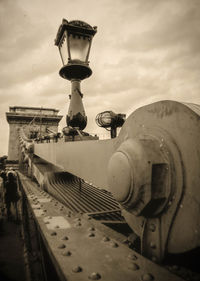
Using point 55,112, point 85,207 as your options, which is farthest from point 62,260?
point 55,112

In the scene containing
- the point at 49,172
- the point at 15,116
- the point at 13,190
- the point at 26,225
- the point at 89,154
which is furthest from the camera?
the point at 15,116

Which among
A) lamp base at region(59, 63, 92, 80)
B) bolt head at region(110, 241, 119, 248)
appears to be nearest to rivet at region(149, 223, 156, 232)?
bolt head at region(110, 241, 119, 248)

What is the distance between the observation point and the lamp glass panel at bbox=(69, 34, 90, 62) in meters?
3.30

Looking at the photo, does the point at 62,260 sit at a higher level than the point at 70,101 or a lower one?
lower

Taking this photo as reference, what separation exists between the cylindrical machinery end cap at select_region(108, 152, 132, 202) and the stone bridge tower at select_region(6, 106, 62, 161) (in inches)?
822

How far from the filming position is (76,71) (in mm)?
3436

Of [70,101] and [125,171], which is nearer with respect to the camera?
[125,171]

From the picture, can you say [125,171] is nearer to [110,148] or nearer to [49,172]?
[110,148]

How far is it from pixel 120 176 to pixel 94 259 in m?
0.42

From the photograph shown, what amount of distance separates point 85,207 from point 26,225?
1448 millimetres

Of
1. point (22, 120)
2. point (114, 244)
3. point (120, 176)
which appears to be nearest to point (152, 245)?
point (114, 244)

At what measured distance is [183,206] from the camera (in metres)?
0.76

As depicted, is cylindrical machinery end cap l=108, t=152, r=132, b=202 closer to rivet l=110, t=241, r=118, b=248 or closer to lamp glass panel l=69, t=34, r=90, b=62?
rivet l=110, t=241, r=118, b=248

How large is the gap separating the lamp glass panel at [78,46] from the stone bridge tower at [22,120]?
18337 mm
